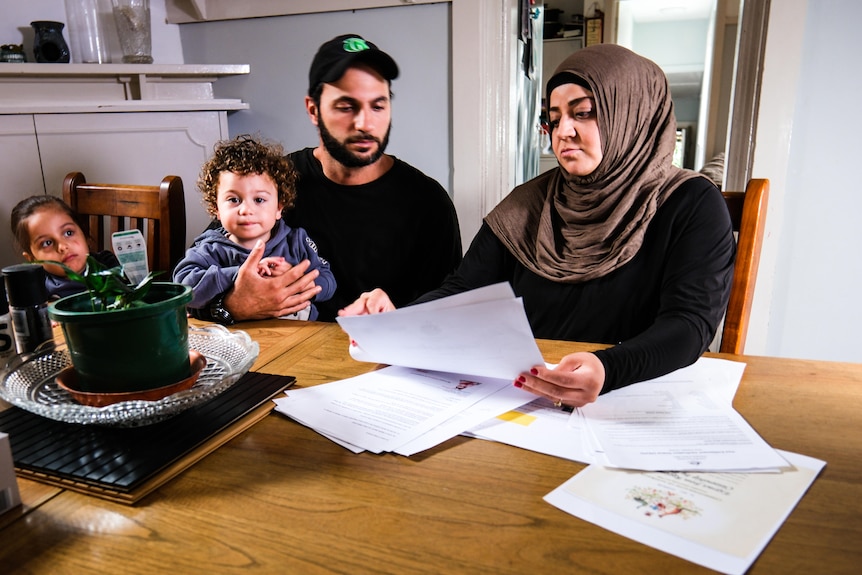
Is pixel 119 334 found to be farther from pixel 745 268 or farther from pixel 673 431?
pixel 745 268

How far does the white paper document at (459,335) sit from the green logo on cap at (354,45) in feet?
3.26

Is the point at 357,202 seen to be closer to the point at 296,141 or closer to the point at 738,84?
the point at 296,141

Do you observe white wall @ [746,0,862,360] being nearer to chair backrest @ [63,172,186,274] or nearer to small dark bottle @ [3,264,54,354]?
chair backrest @ [63,172,186,274]

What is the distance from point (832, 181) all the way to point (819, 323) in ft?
1.34

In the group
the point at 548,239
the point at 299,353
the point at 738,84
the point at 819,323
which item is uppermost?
the point at 738,84

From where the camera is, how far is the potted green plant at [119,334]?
2.11 ft

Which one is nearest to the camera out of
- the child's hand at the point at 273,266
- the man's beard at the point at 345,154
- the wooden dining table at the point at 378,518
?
the wooden dining table at the point at 378,518

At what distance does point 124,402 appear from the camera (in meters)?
0.66

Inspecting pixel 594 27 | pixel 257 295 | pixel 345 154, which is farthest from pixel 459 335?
pixel 594 27

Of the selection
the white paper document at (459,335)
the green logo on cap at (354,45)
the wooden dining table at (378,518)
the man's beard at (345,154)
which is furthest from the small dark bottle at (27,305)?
the green logo on cap at (354,45)

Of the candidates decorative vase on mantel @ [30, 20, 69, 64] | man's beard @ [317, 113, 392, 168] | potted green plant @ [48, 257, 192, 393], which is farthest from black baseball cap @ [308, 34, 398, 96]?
potted green plant @ [48, 257, 192, 393]

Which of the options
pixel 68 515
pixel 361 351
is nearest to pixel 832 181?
pixel 361 351

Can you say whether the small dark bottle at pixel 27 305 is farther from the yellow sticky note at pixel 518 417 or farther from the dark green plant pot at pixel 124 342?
the yellow sticky note at pixel 518 417

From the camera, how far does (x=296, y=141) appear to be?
1981mm
